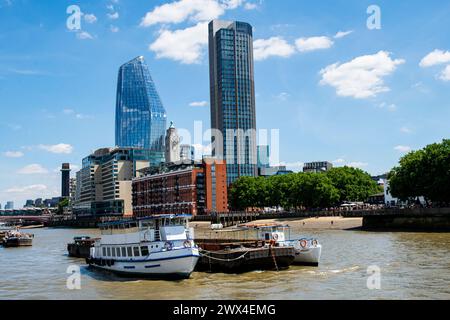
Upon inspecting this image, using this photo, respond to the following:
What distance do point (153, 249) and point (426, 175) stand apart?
3066 inches

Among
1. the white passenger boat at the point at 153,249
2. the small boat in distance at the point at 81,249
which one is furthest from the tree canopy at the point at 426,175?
the white passenger boat at the point at 153,249

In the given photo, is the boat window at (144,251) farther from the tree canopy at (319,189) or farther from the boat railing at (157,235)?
the tree canopy at (319,189)

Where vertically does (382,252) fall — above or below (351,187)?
below

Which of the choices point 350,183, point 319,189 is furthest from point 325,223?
point 350,183

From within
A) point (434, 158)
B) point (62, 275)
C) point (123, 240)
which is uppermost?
point (434, 158)

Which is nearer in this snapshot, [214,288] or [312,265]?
[214,288]

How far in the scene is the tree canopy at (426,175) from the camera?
336ft

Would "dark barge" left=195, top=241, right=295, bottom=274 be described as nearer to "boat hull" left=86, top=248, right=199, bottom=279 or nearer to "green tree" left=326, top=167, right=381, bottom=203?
"boat hull" left=86, top=248, right=199, bottom=279

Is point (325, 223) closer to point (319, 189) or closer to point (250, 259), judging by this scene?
point (319, 189)

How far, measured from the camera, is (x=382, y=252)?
59.7 metres

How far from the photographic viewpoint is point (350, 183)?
171125 millimetres
